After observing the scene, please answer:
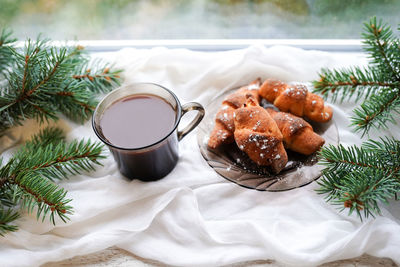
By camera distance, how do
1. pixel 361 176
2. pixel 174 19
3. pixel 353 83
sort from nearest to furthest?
pixel 361 176 → pixel 353 83 → pixel 174 19

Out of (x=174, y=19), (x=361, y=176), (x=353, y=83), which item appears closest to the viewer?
(x=361, y=176)

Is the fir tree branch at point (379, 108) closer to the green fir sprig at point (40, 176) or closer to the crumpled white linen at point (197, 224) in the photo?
the crumpled white linen at point (197, 224)

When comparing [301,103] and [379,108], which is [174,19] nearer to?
[301,103]

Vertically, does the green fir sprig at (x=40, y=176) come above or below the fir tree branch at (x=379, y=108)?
below

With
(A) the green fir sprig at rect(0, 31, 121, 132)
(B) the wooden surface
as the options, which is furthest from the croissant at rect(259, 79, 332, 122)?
(A) the green fir sprig at rect(0, 31, 121, 132)

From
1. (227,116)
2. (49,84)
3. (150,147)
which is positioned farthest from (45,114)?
(227,116)

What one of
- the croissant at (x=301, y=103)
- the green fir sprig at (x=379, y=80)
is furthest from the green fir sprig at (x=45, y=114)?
the green fir sprig at (x=379, y=80)

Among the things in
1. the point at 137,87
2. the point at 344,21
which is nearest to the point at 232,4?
the point at 344,21
